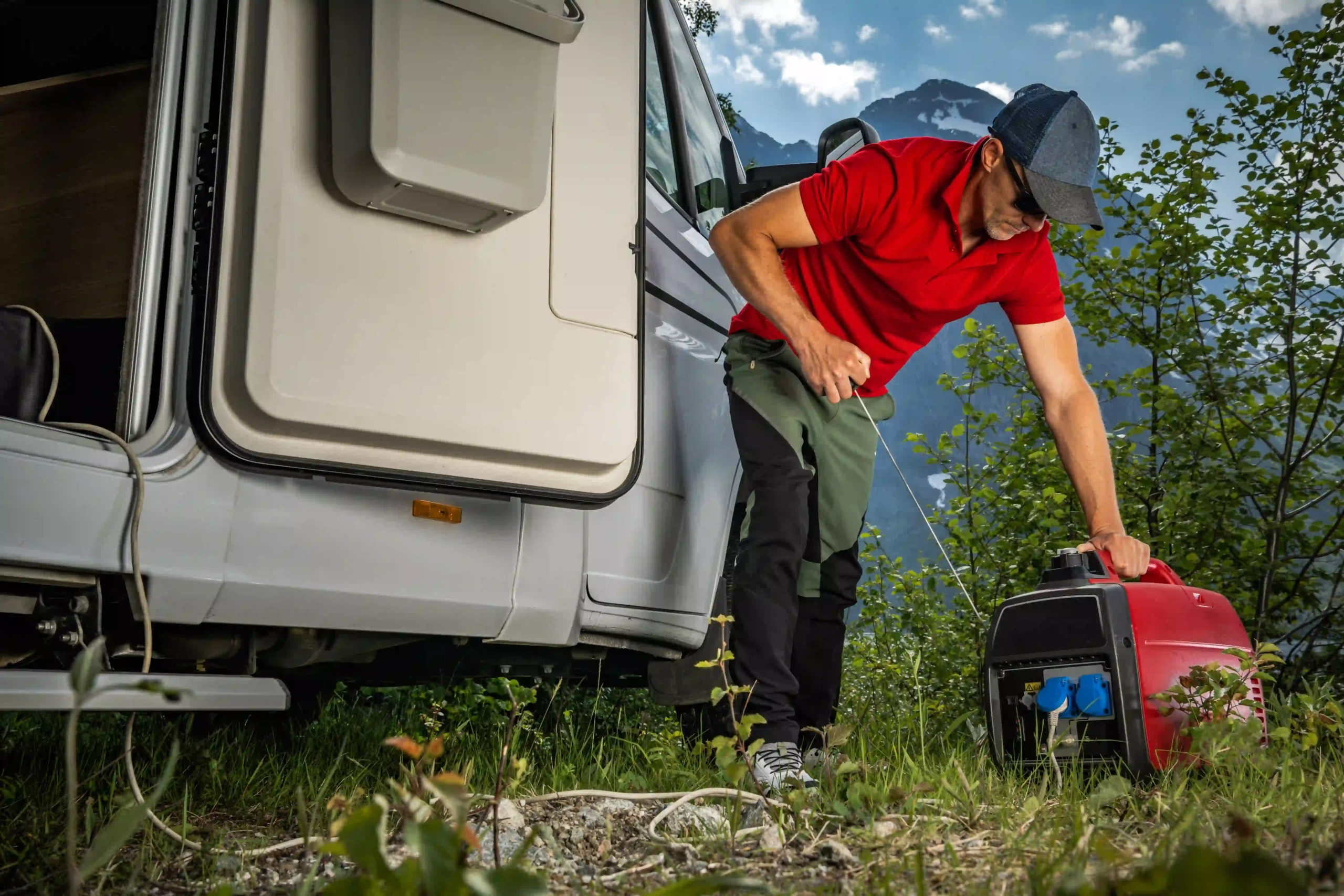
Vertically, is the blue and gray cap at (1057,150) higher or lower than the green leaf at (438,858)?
higher

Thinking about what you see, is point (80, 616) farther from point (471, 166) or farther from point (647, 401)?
point (647, 401)

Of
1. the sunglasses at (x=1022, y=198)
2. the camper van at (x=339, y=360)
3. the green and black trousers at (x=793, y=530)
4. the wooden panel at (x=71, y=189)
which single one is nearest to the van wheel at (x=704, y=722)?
the green and black trousers at (x=793, y=530)

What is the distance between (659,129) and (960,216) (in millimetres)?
939

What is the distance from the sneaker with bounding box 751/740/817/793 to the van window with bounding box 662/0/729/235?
4.94 feet

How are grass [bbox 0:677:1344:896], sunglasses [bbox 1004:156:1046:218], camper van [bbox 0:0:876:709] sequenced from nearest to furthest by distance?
grass [bbox 0:677:1344:896] < camper van [bbox 0:0:876:709] < sunglasses [bbox 1004:156:1046:218]

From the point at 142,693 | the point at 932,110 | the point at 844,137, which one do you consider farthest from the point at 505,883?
the point at 932,110

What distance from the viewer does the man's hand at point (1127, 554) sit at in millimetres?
2355

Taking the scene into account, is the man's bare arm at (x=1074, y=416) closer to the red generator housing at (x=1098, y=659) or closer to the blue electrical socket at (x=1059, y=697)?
the red generator housing at (x=1098, y=659)

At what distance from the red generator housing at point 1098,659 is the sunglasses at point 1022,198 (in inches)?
30.1

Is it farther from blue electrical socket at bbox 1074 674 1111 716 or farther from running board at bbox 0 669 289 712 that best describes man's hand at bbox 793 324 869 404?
running board at bbox 0 669 289 712

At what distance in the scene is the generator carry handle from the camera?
2.30m

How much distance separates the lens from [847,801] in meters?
1.72

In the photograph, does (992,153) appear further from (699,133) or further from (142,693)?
(142,693)

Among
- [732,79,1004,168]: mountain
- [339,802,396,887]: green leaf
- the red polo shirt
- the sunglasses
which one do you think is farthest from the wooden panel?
[732,79,1004,168]: mountain
